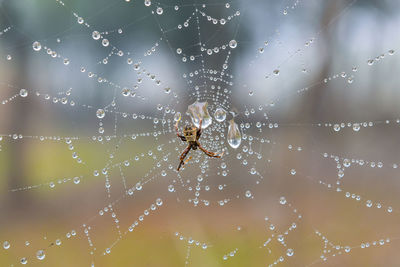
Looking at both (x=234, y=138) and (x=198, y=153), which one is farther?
(x=198, y=153)

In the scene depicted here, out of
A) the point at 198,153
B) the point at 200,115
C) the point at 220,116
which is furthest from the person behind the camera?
the point at 198,153

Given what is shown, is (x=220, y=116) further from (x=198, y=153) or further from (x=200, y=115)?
(x=198, y=153)

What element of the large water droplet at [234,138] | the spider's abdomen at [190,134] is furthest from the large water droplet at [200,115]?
the large water droplet at [234,138]

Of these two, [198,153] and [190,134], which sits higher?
[198,153]

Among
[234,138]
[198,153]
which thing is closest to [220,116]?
[234,138]

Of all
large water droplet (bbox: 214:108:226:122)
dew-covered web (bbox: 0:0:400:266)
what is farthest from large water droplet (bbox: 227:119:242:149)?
dew-covered web (bbox: 0:0:400:266)

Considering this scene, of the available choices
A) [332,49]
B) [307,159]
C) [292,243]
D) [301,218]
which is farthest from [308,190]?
[332,49]

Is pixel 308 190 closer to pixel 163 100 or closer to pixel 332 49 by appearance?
pixel 332 49

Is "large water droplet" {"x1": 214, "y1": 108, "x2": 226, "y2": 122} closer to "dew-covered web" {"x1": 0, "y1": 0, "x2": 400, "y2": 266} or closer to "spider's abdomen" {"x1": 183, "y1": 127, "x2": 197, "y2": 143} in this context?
"spider's abdomen" {"x1": 183, "y1": 127, "x2": 197, "y2": 143}
